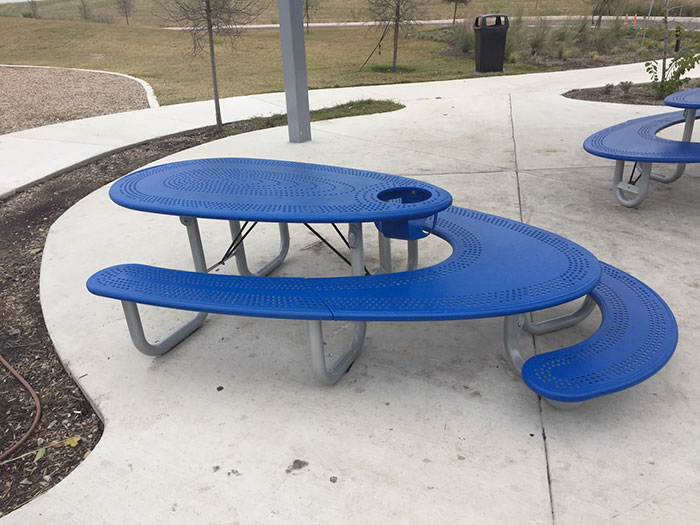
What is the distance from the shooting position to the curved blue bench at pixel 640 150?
13.0 ft

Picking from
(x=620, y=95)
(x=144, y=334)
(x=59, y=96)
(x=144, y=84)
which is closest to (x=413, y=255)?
(x=144, y=334)

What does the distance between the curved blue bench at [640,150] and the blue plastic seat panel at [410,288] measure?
63.9 inches

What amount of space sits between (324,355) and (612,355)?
1.21 m

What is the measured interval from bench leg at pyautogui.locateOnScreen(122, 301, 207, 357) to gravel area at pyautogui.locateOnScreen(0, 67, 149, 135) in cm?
711

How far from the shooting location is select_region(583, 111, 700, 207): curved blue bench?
3.97 metres

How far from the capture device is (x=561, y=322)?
2.87 m

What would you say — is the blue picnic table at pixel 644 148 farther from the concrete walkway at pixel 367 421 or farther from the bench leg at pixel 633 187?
the concrete walkway at pixel 367 421

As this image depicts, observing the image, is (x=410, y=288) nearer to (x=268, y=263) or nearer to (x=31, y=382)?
(x=268, y=263)

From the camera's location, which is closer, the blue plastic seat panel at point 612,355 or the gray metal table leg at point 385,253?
the blue plastic seat panel at point 612,355

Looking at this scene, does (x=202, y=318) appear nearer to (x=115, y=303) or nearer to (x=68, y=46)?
(x=115, y=303)

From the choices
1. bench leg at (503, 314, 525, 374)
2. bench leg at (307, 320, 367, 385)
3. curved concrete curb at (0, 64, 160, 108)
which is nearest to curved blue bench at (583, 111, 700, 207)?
bench leg at (503, 314, 525, 374)

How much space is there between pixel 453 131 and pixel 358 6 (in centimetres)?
4048

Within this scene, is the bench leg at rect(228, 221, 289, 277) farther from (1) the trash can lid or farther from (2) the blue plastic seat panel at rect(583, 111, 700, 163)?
(1) the trash can lid

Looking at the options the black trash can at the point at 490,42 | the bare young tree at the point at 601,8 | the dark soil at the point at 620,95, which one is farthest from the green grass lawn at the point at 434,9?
the dark soil at the point at 620,95
